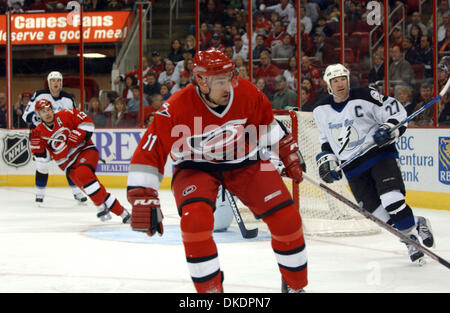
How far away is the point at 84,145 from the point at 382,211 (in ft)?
9.32

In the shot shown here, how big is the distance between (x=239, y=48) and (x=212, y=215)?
20.6 ft

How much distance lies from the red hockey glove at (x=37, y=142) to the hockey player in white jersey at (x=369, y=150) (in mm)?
3451

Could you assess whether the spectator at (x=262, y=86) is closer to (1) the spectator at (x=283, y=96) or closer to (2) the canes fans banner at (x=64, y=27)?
(1) the spectator at (x=283, y=96)

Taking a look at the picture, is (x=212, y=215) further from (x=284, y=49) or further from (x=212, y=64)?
(x=284, y=49)

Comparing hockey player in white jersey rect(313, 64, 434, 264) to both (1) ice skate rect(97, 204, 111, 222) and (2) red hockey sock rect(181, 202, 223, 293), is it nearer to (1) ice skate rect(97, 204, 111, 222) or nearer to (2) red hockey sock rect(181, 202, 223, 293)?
(2) red hockey sock rect(181, 202, 223, 293)

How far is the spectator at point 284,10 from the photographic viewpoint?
28.3 ft

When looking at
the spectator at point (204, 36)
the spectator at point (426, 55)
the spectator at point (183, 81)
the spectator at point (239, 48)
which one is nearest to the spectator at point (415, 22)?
the spectator at point (426, 55)

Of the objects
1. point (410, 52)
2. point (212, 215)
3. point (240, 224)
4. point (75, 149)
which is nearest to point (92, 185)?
point (75, 149)

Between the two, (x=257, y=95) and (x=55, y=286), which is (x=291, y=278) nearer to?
(x=257, y=95)

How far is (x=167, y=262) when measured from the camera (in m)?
4.09

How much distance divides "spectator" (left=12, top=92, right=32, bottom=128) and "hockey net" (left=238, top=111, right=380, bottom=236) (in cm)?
442

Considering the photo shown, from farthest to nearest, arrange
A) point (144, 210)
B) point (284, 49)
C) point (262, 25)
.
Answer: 1. point (262, 25)
2. point (284, 49)
3. point (144, 210)

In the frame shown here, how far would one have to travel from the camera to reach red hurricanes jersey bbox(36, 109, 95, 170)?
6.04 metres

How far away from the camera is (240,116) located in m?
2.77
